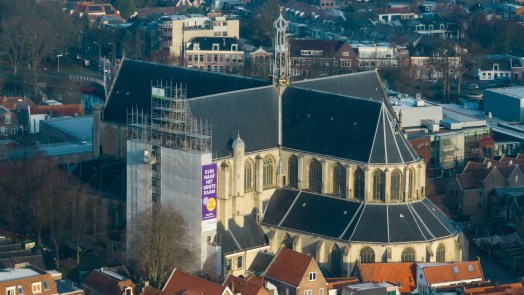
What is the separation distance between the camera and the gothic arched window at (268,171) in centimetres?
11450

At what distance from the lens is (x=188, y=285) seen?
101 metres

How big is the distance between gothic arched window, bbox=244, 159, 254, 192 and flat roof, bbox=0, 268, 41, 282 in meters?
16.4

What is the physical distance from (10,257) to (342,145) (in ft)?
68.4

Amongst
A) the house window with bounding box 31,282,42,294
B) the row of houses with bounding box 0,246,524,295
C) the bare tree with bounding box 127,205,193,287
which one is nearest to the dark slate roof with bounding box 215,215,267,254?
the row of houses with bounding box 0,246,524,295

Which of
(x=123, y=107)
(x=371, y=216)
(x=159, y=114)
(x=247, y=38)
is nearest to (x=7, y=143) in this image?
(x=123, y=107)

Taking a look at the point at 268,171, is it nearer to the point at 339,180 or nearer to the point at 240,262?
the point at 339,180

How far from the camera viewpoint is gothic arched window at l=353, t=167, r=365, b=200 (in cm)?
11088

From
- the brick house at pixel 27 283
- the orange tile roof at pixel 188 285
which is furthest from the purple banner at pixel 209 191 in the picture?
the brick house at pixel 27 283

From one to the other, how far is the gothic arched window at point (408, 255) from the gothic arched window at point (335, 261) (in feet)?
12.0

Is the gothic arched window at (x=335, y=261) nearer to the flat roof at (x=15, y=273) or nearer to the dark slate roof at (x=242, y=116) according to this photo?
the dark slate roof at (x=242, y=116)

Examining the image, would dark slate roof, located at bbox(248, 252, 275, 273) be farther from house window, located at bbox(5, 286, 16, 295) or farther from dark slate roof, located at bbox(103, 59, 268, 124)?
house window, located at bbox(5, 286, 16, 295)

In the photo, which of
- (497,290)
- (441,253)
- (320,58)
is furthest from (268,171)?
(320,58)

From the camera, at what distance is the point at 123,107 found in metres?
122

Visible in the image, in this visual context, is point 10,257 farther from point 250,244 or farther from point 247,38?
point 247,38
